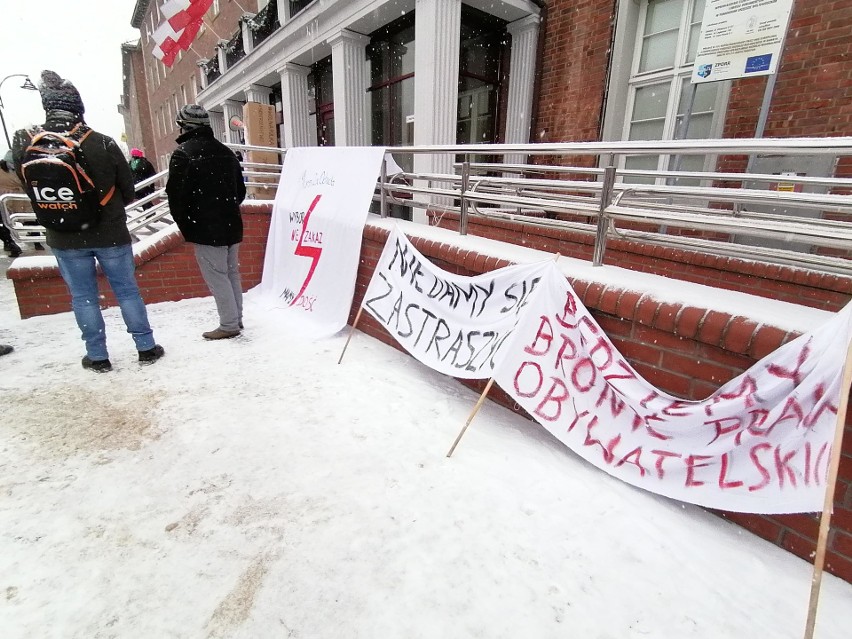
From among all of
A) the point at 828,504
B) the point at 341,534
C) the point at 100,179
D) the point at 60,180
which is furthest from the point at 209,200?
the point at 828,504

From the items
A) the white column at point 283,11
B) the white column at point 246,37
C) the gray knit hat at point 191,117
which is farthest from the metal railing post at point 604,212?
the white column at point 246,37

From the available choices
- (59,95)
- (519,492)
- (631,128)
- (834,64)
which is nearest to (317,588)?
(519,492)

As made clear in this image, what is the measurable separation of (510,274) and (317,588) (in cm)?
182

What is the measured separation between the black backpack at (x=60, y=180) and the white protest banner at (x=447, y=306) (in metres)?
1.99

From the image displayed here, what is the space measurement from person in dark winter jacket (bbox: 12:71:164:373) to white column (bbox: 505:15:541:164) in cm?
599

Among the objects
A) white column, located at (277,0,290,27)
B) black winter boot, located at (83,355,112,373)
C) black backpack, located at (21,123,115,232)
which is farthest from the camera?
white column, located at (277,0,290,27)

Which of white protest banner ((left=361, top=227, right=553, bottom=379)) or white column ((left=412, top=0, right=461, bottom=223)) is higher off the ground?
white column ((left=412, top=0, right=461, bottom=223))

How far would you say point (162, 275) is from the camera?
4.80 metres

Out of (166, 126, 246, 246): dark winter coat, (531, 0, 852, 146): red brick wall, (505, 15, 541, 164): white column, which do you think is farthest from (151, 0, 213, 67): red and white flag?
(166, 126, 246, 246): dark winter coat

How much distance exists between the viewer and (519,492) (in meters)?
2.04

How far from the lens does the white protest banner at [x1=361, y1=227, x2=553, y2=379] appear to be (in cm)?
A: 248

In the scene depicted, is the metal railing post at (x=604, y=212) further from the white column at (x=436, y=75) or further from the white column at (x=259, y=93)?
the white column at (x=259, y=93)

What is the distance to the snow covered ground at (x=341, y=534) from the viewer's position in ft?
4.76

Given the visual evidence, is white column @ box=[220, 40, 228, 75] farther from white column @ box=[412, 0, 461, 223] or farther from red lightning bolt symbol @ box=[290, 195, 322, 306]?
red lightning bolt symbol @ box=[290, 195, 322, 306]
